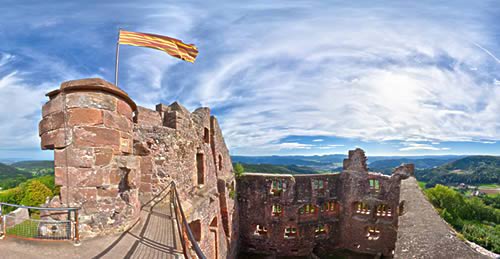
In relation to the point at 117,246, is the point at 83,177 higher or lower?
higher

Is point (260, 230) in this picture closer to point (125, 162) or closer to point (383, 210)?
point (383, 210)

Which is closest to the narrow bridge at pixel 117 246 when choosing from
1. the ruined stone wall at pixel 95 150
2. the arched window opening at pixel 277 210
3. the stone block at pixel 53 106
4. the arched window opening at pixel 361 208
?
the ruined stone wall at pixel 95 150

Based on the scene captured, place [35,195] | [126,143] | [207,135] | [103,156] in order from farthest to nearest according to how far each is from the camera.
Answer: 1. [35,195]
2. [207,135]
3. [126,143]
4. [103,156]

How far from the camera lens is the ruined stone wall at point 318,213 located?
850 inches

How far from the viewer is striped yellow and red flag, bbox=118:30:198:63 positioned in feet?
31.0

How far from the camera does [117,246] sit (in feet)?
13.4

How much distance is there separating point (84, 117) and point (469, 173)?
15430 cm

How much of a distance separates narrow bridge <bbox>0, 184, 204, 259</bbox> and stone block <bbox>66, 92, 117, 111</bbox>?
2231mm

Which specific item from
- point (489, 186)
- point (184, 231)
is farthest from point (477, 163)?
point (184, 231)

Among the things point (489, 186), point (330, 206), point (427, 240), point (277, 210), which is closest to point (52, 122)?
point (427, 240)

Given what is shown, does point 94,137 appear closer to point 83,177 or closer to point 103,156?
point 103,156

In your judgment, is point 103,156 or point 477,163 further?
point 477,163

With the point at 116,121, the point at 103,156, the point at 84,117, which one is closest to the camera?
the point at 84,117

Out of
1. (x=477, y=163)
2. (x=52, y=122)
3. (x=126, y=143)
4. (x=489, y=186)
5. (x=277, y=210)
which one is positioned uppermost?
(x=52, y=122)
